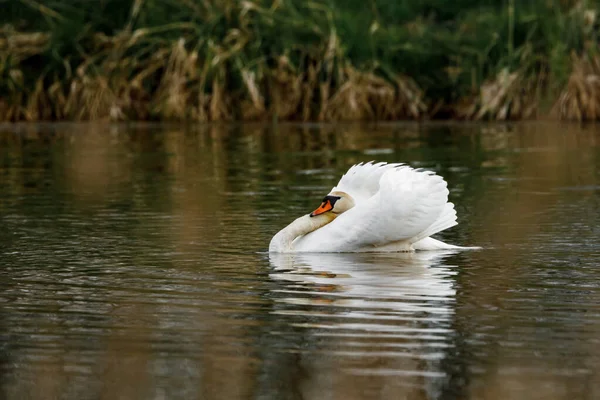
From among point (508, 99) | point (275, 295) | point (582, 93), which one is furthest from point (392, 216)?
point (508, 99)

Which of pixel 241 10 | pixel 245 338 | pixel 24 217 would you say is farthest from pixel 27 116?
pixel 245 338

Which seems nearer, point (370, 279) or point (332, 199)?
point (370, 279)

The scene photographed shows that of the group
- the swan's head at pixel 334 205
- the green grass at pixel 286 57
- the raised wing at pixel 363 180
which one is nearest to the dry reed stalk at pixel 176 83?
the green grass at pixel 286 57

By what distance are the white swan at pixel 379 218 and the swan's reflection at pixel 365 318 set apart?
0.12 metres

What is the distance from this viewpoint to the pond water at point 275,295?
6.62 meters

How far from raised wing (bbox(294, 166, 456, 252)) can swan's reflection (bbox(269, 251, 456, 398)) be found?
0.39ft

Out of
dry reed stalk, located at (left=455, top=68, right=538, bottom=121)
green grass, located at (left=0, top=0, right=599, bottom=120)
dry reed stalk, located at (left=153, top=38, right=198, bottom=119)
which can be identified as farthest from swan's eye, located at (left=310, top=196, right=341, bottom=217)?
dry reed stalk, located at (left=153, top=38, right=198, bottom=119)

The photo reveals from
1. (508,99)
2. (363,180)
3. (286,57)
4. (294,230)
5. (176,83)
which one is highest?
(286,57)

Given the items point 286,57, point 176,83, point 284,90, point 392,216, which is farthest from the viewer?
point 284,90

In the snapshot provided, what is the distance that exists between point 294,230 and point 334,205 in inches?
15.8

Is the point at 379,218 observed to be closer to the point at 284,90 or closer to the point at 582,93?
the point at 582,93

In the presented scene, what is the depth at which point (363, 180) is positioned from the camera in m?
11.6

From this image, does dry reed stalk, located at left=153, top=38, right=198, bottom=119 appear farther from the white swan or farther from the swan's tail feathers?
the swan's tail feathers

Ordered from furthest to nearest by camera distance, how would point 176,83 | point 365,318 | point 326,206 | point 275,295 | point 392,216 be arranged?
point 176,83
point 326,206
point 392,216
point 275,295
point 365,318
